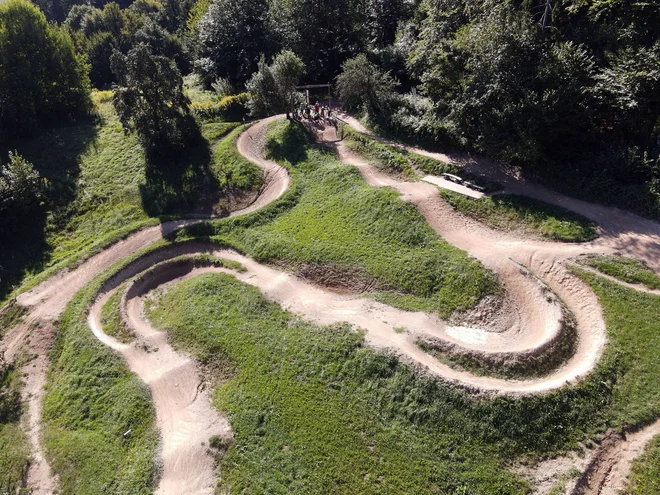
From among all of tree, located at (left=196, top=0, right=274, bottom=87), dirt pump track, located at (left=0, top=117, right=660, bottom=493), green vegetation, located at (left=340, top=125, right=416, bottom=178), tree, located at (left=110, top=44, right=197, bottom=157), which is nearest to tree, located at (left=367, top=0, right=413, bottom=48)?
tree, located at (left=196, top=0, right=274, bottom=87)

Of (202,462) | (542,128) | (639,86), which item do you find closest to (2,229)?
(202,462)

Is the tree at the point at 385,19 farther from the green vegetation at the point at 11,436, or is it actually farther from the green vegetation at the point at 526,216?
the green vegetation at the point at 11,436

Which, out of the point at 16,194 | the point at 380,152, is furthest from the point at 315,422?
the point at 16,194

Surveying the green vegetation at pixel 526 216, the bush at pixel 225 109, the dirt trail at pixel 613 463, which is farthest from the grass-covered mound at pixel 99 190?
the dirt trail at pixel 613 463

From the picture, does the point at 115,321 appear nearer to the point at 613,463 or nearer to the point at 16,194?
the point at 16,194

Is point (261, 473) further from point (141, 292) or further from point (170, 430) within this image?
point (141, 292)

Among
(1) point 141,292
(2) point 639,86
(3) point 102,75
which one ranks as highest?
(3) point 102,75
